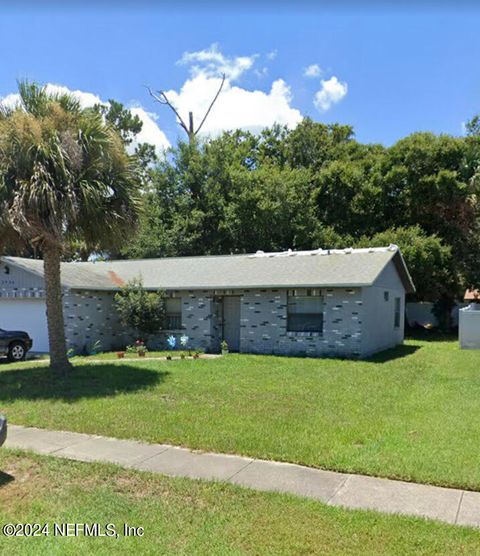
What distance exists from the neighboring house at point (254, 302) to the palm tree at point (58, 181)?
5.85 metres

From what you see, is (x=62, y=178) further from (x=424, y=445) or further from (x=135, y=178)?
(x=424, y=445)

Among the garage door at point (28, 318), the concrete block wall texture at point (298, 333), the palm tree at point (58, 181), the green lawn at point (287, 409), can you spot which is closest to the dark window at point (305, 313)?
the concrete block wall texture at point (298, 333)

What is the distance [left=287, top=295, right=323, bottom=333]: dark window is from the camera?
55.9ft

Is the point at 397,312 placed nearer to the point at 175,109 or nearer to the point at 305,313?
the point at 305,313

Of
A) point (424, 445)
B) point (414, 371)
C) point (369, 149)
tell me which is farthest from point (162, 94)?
point (424, 445)

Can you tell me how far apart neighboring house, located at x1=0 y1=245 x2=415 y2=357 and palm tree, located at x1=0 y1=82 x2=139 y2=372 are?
230 inches

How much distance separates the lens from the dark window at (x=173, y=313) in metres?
19.6

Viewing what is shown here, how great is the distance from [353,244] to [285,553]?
1025 inches

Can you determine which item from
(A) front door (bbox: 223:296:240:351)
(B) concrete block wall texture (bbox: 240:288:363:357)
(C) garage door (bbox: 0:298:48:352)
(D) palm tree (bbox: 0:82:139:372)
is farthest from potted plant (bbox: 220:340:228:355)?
(C) garage door (bbox: 0:298:48:352)

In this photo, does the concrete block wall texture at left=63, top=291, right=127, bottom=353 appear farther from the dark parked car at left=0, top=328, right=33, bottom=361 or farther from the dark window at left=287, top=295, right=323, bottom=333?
the dark window at left=287, top=295, right=323, bottom=333

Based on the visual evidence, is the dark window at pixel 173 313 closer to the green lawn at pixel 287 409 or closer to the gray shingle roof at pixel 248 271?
the gray shingle roof at pixel 248 271

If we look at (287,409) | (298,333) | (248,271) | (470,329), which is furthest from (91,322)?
(470,329)

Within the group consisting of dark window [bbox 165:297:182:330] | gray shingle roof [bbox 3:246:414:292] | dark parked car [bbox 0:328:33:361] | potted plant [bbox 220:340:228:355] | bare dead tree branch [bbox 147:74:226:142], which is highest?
bare dead tree branch [bbox 147:74:226:142]

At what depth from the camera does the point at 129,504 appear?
482cm
